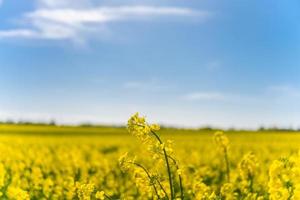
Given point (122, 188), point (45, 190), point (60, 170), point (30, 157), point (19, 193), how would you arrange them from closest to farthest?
point (19, 193)
point (45, 190)
point (122, 188)
point (60, 170)
point (30, 157)

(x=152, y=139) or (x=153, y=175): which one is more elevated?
(x=152, y=139)

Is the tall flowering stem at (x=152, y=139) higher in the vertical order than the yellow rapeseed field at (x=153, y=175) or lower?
higher

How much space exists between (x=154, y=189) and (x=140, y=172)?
4.7 inches

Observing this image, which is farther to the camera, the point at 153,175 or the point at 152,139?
the point at 153,175

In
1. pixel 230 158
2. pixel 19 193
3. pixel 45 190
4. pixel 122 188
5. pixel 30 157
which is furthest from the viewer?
pixel 230 158

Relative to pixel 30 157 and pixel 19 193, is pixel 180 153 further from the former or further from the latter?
pixel 19 193

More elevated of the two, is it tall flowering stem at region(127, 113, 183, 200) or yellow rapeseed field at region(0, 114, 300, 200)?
tall flowering stem at region(127, 113, 183, 200)

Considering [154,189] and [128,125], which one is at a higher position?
[128,125]

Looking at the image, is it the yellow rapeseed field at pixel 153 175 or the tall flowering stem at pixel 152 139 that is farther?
the yellow rapeseed field at pixel 153 175

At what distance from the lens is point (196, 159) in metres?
14.8

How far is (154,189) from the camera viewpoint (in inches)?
161

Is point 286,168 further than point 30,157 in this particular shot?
No

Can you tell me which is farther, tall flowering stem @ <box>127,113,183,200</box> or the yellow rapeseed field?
the yellow rapeseed field

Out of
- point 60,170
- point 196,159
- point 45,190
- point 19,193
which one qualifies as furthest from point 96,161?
point 19,193
